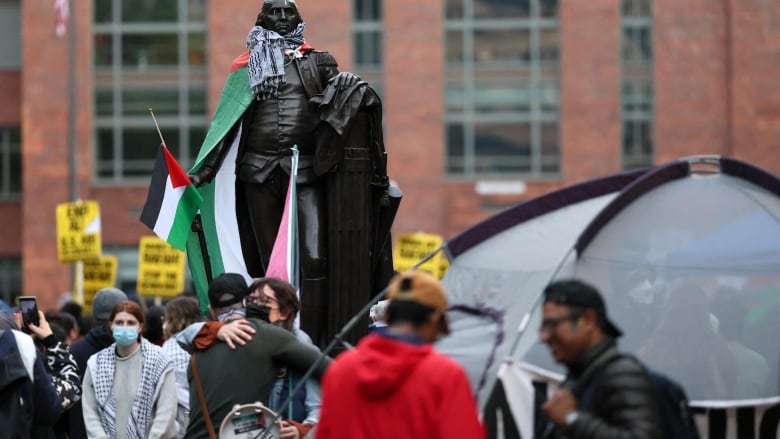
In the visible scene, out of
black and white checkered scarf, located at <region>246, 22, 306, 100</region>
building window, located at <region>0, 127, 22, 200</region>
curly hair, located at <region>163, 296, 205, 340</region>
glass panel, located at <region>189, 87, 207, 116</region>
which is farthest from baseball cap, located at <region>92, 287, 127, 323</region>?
building window, located at <region>0, 127, 22, 200</region>

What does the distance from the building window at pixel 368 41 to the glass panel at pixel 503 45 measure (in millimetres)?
2740

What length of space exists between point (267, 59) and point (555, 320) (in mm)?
5124

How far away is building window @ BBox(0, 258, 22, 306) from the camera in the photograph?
52406mm

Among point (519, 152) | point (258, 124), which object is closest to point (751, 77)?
point (519, 152)

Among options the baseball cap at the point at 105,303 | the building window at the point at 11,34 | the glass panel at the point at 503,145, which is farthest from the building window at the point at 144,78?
the baseball cap at the point at 105,303

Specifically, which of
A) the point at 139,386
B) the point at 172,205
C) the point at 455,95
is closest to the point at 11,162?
the point at 455,95

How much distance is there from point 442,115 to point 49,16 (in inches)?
446

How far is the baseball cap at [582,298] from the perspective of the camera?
240 inches

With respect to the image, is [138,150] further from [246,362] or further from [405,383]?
[405,383]

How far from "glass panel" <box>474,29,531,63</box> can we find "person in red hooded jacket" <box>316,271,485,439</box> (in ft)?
145

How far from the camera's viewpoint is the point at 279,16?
1106 centimetres

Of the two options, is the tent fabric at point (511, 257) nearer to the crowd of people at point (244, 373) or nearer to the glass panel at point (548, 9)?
the crowd of people at point (244, 373)

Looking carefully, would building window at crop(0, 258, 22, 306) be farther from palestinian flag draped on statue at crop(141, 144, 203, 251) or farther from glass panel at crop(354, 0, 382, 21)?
palestinian flag draped on statue at crop(141, 144, 203, 251)

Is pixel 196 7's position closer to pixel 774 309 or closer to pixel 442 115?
pixel 442 115
